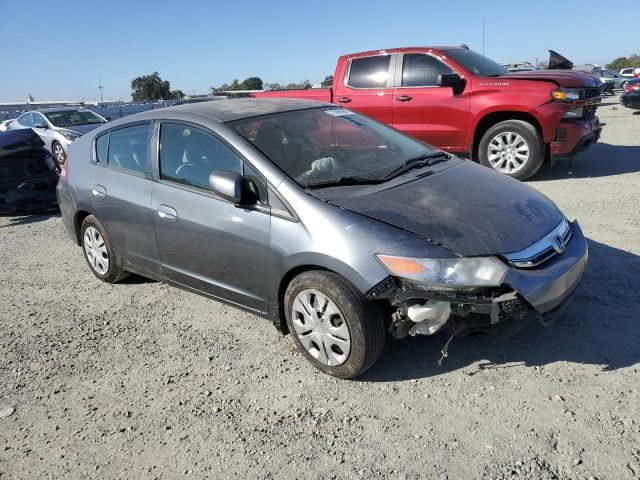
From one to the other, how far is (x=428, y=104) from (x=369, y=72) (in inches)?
48.1

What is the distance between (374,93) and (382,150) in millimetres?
4939

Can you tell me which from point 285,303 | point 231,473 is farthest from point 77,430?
point 285,303

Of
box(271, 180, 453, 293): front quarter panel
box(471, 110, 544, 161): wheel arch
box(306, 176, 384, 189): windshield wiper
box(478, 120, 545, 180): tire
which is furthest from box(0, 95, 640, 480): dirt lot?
box(471, 110, 544, 161): wheel arch

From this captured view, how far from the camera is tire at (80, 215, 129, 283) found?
15.5ft

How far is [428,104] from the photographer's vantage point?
26.7 feet

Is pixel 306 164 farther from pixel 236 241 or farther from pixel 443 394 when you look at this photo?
pixel 443 394

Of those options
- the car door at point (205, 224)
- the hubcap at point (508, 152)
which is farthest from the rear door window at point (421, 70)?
the car door at point (205, 224)

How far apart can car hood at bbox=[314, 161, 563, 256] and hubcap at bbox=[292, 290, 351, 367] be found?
1.93 feet

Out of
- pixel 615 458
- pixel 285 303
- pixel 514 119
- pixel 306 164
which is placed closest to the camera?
pixel 615 458

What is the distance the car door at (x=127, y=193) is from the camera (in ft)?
13.6

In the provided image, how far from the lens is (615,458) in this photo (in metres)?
2.39

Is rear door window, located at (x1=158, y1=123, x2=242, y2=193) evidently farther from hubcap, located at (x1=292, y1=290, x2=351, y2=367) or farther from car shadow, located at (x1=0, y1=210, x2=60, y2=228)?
car shadow, located at (x1=0, y1=210, x2=60, y2=228)

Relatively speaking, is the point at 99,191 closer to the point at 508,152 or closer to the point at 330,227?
the point at 330,227

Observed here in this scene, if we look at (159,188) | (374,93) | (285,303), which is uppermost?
(374,93)
